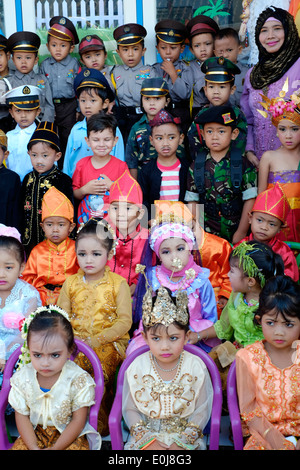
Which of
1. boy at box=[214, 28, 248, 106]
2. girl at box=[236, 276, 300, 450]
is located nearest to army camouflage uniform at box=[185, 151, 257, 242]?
boy at box=[214, 28, 248, 106]

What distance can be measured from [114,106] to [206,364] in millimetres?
3461

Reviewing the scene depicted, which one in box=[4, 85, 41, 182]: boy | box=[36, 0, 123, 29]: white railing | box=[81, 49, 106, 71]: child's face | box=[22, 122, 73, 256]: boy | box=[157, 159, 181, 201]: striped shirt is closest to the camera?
box=[22, 122, 73, 256]: boy

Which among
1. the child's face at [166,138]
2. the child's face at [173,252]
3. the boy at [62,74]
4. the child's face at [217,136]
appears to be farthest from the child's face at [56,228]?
the boy at [62,74]

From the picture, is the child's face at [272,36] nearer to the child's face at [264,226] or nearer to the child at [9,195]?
the child's face at [264,226]

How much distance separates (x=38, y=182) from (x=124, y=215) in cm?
91

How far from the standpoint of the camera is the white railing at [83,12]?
7.17 metres

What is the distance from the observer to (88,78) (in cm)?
561

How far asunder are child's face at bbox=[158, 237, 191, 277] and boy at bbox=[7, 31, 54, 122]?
2.85 meters

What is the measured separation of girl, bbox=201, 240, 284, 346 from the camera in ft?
12.2

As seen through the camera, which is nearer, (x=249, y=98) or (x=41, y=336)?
(x=41, y=336)

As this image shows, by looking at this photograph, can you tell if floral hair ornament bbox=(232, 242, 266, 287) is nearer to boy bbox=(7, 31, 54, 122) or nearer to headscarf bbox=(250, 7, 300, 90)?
headscarf bbox=(250, 7, 300, 90)

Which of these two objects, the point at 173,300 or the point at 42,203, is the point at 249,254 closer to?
the point at 173,300

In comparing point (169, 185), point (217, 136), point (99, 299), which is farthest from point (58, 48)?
point (99, 299)

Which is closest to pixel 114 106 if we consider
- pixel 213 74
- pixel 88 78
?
pixel 88 78
